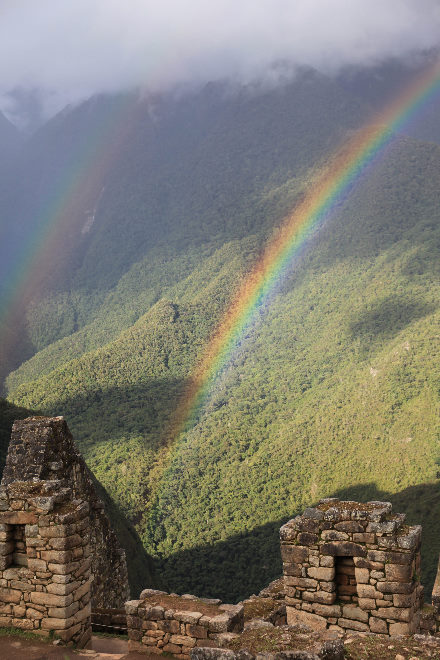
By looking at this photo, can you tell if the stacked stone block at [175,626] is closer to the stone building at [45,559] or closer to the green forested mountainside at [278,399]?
the stone building at [45,559]

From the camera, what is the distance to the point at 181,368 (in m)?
66.9

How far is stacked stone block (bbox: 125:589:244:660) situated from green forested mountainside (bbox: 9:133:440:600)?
22.0 m

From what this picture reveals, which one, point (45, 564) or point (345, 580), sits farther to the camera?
point (45, 564)

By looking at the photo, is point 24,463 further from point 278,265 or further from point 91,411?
point 278,265

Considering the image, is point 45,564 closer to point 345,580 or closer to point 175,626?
point 175,626

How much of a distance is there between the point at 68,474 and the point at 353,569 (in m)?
6.15

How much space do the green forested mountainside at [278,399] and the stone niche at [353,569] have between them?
21383 mm

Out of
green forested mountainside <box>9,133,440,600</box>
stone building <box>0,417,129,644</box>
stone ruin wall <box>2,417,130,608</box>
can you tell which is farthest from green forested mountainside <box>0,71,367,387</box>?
stone building <box>0,417,129,644</box>

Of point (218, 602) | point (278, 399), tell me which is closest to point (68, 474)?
point (218, 602)

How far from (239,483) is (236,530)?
6.37m

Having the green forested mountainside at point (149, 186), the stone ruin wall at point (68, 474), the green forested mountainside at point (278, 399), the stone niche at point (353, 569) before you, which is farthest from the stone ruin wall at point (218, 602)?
the green forested mountainside at point (149, 186)

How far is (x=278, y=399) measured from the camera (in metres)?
56.5

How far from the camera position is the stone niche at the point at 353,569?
7.60 m

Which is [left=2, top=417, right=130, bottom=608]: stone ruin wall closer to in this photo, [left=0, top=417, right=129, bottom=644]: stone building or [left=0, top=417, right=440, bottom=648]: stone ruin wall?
[left=0, top=417, right=129, bottom=644]: stone building
